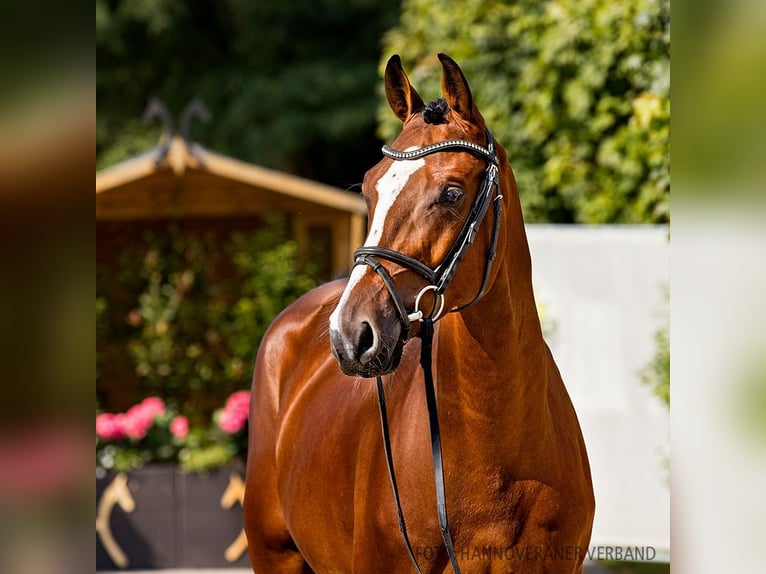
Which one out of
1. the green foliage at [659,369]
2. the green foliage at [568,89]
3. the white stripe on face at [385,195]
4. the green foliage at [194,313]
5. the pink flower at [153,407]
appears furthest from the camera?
the green foliage at [194,313]

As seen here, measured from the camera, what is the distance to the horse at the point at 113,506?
7184 mm

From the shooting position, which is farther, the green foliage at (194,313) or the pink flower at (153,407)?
the green foliage at (194,313)

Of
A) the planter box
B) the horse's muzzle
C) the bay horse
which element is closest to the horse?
the planter box

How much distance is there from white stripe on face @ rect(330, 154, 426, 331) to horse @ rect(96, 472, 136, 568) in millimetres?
5427

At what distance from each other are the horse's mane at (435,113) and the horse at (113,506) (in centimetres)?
544

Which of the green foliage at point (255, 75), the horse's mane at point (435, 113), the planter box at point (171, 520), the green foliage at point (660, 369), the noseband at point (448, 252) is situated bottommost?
the planter box at point (171, 520)

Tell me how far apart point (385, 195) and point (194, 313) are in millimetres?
6259

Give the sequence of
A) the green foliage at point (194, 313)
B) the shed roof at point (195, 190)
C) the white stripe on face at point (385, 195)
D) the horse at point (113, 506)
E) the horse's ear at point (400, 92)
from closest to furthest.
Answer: the white stripe on face at point (385, 195) < the horse's ear at point (400, 92) < the horse at point (113, 506) < the green foliage at point (194, 313) < the shed roof at point (195, 190)

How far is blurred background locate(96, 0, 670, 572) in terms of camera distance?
6723 mm

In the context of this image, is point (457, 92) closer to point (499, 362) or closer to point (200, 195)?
point (499, 362)

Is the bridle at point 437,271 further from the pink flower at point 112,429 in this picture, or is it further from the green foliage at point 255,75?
the green foliage at point 255,75

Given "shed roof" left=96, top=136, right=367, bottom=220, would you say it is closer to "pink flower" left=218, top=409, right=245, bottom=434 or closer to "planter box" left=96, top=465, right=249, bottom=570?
"pink flower" left=218, top=409, right=245, bottom=434

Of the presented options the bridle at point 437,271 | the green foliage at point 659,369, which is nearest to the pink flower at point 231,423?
the green foliage at point 659,369
